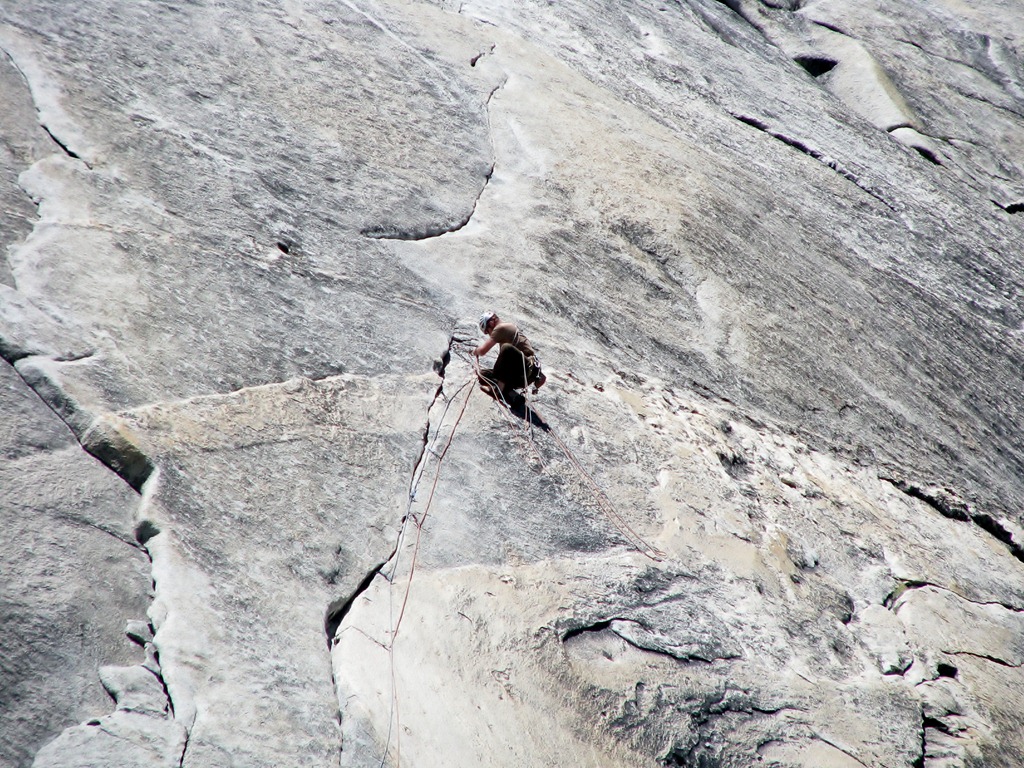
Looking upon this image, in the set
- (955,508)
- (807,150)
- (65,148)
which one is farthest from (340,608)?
(807,150)

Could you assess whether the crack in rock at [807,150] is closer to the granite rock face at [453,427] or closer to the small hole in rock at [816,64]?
the granite rock face at [453,427]

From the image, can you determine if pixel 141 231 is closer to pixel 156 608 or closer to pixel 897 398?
pixel 156 608

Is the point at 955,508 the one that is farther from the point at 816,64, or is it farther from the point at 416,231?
the point at 816,64

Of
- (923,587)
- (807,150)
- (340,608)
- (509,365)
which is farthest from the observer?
(807,150)

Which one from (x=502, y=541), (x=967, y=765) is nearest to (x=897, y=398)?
(x=967, y=765)

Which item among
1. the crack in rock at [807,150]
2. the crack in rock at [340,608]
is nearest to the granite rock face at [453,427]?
the crack in rock at [340,608]

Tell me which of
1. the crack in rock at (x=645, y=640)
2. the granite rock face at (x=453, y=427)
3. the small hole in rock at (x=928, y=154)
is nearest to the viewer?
the granite rock face at (x=453, y=427)
